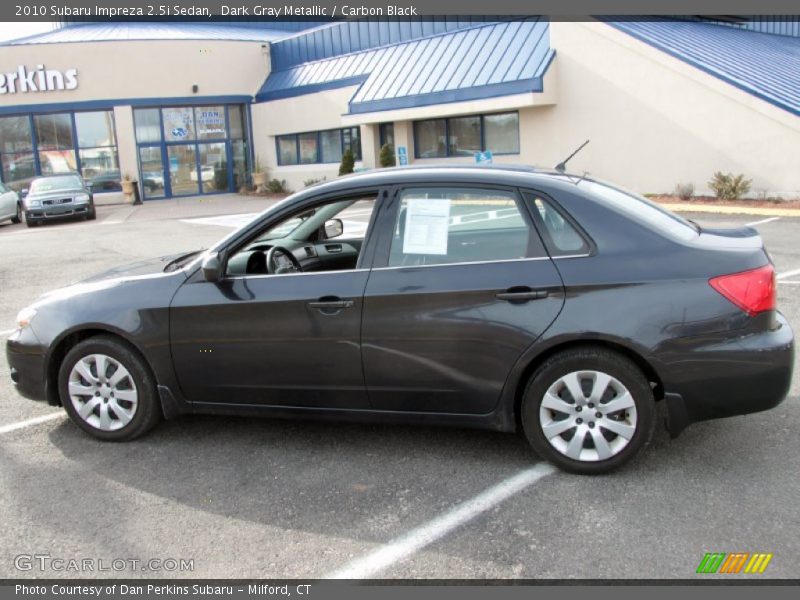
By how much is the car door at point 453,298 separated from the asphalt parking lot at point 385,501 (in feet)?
1.62

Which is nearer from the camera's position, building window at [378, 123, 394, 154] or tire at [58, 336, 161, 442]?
tire at [58, 336, 161, 442]

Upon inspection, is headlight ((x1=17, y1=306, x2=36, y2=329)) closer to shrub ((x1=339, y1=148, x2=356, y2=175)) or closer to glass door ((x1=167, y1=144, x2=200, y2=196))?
shrub ((x1=339, y1=148, x2=356, y2=175))

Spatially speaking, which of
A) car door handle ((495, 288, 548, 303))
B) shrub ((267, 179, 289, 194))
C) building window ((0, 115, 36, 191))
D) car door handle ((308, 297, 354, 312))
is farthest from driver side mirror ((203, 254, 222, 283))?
building window ((0, 115, 36, 191))

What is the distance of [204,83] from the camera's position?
30.8 meters

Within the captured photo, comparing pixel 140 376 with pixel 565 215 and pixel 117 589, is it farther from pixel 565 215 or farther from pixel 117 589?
pixel 565 215

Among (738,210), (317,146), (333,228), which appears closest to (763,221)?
(738,210)

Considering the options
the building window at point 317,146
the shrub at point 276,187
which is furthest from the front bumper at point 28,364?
the shrub at point 276,187

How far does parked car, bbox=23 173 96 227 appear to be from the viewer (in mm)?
21641

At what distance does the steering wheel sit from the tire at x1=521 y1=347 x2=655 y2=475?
1.59 meters

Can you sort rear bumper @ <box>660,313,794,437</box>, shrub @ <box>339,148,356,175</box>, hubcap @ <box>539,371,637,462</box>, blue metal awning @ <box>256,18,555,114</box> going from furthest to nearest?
→ shrub @ <box>339,148,356,175</box> < blue metal awning @ <box>256,18,555,114</box> < hubcap @ <box>539,371,637,462</box> < rear bumper @ <box>660,313,794,437</box>

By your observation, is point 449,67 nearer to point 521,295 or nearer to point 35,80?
point 35,80

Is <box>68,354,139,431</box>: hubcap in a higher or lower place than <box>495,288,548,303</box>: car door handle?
lower

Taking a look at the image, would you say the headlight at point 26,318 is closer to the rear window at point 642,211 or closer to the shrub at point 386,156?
the rear window at point 642,211

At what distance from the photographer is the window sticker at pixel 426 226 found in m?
4.20
